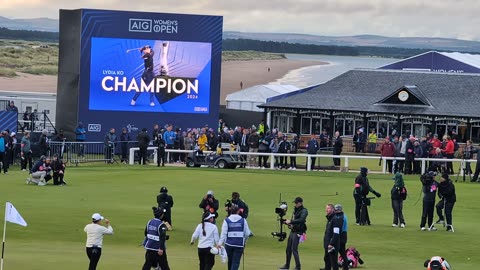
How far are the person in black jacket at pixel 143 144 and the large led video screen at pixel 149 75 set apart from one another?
441 cm

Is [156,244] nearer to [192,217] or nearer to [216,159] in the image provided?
[192,217]

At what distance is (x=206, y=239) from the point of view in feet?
72.7

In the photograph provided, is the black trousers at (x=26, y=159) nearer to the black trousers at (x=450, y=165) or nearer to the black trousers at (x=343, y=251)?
the black trousers at (x=450, y=165)

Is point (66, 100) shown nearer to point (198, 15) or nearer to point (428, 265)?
point (198, 15)

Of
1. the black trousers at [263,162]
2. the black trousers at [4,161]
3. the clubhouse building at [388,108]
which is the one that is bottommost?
the black trousers at [4,161]

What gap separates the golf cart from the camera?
153 feet

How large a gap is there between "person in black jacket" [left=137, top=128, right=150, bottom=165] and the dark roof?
1141cm

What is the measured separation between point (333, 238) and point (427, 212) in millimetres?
7163

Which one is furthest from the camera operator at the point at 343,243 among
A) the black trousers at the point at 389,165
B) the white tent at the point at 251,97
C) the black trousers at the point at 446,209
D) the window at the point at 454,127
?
the white tent at the point at 251,97

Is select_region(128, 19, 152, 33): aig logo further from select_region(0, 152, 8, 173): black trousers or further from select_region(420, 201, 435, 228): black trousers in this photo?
select_region(420, 201, 435, 228): black trousers

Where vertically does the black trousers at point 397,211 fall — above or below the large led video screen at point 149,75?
below

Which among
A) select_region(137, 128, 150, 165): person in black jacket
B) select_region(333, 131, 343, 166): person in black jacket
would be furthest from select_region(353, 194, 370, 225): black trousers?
select_region(333, 131, 343, 166): person in black jacket

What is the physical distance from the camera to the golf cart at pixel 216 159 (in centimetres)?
4669

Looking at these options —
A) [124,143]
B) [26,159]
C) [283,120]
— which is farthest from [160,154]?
[283,120]
